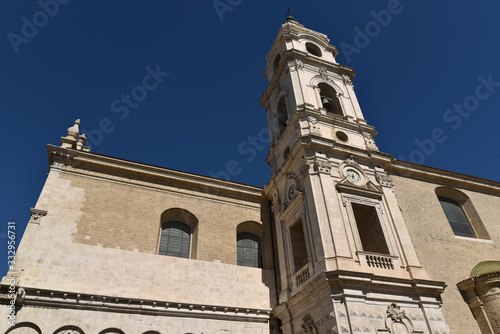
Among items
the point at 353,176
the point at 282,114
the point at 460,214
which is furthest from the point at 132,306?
the point at 460,214

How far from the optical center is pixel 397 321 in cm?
1298

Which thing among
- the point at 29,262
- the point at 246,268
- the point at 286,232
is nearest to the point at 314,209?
the point at 286,232

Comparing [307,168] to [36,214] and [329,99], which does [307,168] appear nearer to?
[329,99]

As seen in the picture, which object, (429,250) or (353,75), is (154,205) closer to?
(429,250)

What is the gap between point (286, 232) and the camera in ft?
57.0

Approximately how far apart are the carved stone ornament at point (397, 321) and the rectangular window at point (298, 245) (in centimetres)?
433

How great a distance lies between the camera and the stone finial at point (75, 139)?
692 inches

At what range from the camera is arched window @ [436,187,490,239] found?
19.7 metres

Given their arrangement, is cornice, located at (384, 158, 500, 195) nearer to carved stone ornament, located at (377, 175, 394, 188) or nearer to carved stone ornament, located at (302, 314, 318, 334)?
carved stone ornament, located at (377, 175, 394, 188)

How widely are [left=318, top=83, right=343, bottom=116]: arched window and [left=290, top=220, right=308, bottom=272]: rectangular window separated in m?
7.80

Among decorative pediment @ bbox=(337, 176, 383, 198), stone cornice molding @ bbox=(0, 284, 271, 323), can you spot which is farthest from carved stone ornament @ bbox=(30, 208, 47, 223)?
decorative pediment @ bbox=(337, 176, 383, 198)

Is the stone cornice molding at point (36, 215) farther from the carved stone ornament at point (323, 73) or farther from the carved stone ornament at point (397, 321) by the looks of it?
the carved stone ornament at point (323, 73)

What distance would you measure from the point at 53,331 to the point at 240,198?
10.1m

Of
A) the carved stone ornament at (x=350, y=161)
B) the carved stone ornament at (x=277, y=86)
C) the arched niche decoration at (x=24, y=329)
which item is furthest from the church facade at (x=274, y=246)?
the carved stone ornament at (x=277, y=86)
